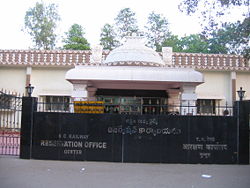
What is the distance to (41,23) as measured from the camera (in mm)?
28984

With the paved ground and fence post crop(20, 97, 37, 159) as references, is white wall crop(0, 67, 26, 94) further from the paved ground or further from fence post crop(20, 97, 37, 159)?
the paved ground

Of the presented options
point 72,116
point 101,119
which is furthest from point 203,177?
point 72,116

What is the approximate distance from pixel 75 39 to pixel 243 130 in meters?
21.9

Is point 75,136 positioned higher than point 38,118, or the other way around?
point 38,118

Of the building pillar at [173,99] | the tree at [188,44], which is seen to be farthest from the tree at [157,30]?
the building pillar at [173,99]

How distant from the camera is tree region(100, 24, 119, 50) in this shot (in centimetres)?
2866

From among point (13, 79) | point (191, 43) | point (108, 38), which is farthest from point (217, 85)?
point (191, 43)

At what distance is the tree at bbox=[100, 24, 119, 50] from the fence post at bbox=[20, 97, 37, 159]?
805 inches

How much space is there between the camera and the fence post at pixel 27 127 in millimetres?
8562

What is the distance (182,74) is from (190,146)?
2.89 meters

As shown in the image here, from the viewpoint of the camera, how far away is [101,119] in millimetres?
8570

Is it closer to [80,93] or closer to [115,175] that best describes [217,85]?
[80,93]

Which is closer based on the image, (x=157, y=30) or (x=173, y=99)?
(x=173, y=99)

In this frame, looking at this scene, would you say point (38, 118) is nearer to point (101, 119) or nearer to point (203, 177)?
point (101, 119)
